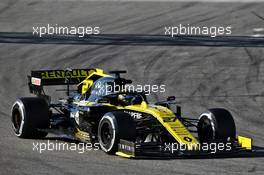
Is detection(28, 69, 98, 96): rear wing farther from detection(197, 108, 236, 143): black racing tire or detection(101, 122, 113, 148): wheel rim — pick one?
detection(197, 108, 236, 143): black racing tire

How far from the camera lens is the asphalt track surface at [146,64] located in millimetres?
15039

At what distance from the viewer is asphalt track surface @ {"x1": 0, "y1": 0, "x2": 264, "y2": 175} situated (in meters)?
15.0

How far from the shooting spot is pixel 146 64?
27.4 metres

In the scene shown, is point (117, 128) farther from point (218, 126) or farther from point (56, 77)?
point (56, 77)

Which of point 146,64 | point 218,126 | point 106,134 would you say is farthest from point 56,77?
point 146,64

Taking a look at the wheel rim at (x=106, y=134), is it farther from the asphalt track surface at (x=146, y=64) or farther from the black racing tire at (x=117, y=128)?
the asphalt track surface at (x=146, y=64)

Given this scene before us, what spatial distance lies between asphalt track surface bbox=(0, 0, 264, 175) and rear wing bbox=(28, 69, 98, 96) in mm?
1248

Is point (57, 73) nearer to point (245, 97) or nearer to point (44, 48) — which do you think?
point (245, 97)

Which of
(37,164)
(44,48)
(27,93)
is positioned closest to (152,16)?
(44,48)

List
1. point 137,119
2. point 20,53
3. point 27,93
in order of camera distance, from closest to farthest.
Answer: point 137,119 → point 27,93 → point 20,53

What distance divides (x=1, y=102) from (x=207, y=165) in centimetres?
882

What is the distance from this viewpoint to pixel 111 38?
31.2 m

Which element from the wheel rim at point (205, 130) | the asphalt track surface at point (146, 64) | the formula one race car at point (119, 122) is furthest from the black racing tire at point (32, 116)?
the wheel rim at point (205, 130)

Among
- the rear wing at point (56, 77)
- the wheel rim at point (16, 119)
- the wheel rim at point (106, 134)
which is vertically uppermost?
the rear wing at point (56, 77)
